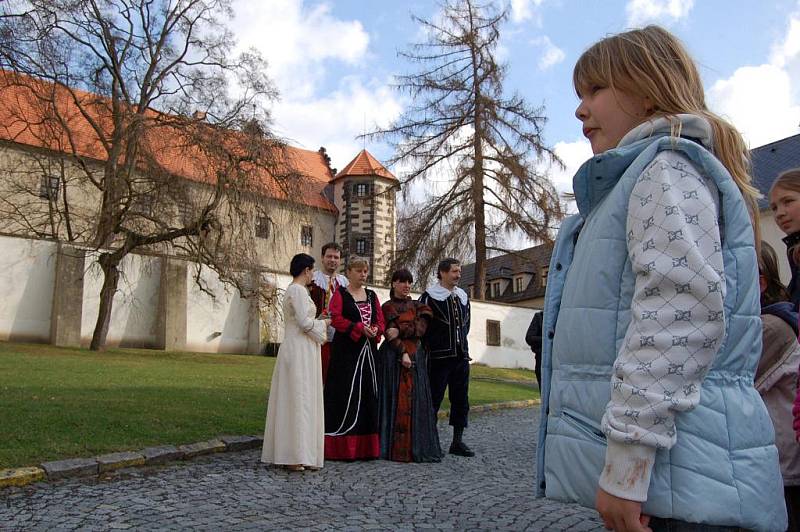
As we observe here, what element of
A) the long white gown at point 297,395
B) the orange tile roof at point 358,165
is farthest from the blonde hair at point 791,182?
the orange tile roof at point 358,165

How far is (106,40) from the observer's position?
25.6 m

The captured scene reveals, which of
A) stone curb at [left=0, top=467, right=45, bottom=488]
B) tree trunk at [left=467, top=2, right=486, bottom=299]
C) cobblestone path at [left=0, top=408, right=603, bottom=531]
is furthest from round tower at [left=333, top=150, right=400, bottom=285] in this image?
stone curb at [left=0, top=467, right=45, bottom=488]

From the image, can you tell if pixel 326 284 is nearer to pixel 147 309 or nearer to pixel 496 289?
pixel 147 309

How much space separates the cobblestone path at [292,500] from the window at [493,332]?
30.1m

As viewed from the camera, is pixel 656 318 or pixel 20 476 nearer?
pixel 656 318

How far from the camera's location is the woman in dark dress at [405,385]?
8.24 metres

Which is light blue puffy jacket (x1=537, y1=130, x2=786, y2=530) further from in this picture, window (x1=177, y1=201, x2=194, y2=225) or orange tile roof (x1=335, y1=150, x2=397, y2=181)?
orange tile roof (x1=335, y1=150, x2=397, y2=181)

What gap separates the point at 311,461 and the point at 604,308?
5.77m

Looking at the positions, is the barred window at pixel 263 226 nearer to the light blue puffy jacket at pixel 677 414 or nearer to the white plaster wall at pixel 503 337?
the white plaster wall at pixel 503 337

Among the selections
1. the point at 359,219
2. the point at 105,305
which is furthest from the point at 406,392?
the point at 359,219

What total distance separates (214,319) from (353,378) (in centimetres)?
2744

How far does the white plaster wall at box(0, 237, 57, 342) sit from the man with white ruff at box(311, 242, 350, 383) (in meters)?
24.4

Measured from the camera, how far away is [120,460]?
6.72m

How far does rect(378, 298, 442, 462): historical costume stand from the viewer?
27.0 ft
